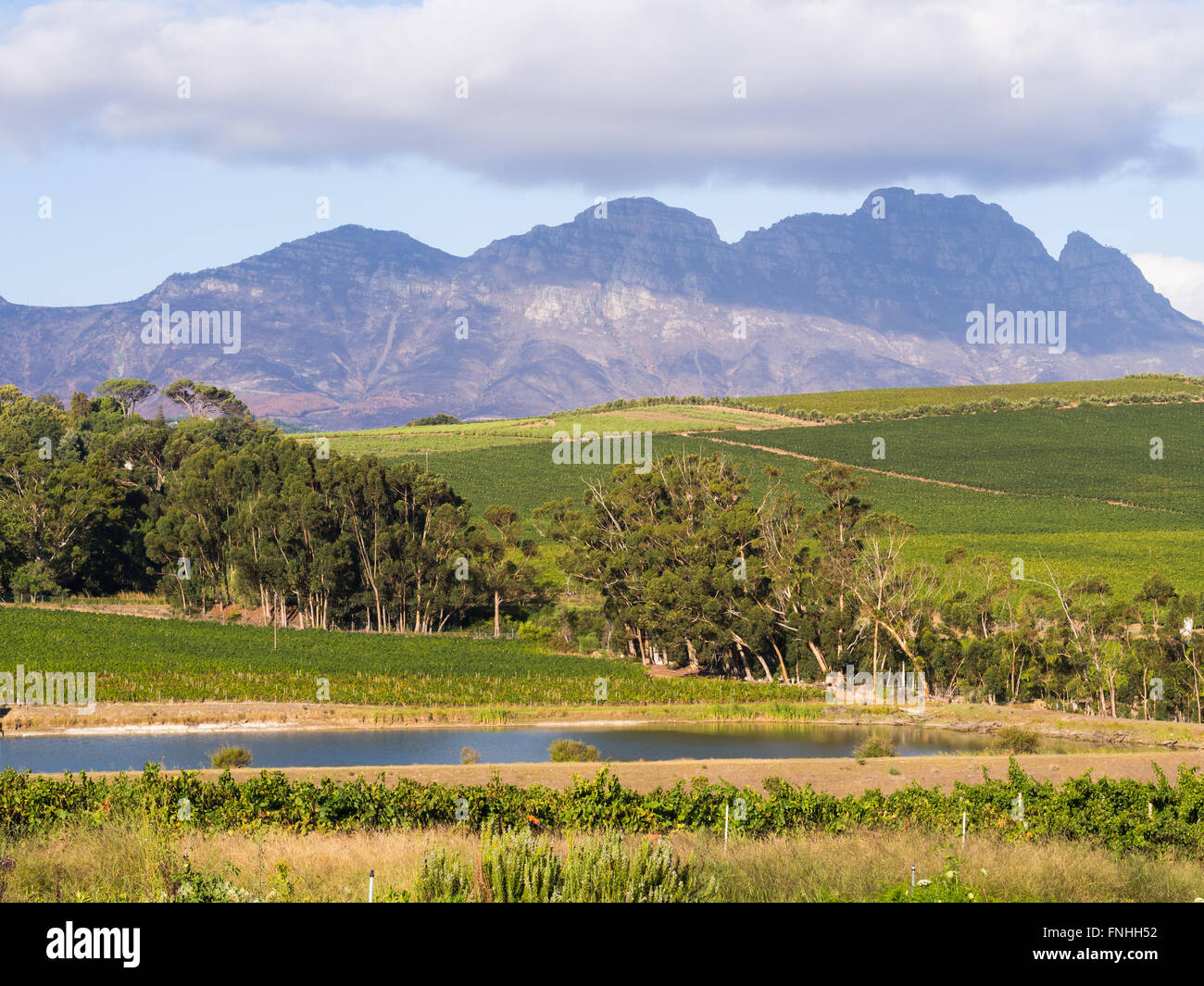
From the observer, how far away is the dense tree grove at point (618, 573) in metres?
52.4

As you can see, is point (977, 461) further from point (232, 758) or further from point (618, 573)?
point (232, 758)

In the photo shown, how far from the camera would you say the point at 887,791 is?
3102 centimetres

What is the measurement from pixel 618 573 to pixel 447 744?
951 inches

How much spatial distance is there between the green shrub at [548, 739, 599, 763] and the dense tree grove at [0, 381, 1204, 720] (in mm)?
20284

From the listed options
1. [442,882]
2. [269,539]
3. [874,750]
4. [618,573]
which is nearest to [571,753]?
[874,750]

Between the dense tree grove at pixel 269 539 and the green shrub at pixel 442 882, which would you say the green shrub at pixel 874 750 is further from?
the dense tree grove at pixel 269 539

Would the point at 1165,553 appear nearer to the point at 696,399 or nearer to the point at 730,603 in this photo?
the point at 730,603

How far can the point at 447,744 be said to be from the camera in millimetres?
42000

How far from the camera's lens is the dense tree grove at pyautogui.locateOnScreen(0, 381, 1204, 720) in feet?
172

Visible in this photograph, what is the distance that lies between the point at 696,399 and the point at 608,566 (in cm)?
11119

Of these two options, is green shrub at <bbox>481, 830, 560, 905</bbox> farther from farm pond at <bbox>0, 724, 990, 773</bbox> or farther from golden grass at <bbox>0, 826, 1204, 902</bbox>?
farm pond at <bbox>0, 724, 990, 773</bbox>

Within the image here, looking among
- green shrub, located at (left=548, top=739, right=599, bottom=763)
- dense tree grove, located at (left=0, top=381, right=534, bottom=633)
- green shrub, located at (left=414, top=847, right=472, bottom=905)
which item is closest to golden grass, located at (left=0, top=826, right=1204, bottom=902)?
green shrub, located at (left=414, top=847, right=472, bottom=905)

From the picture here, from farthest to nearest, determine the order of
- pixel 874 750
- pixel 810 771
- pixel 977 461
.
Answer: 1. pixel 977 461
2. pixel 874 750
3. pixel 810 771
